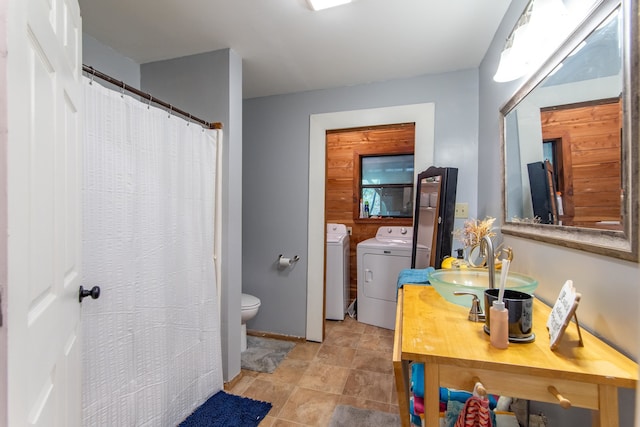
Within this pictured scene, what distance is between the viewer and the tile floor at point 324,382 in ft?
5.76

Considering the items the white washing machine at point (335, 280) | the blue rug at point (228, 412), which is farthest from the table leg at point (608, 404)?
the white washing machine at point (335, 280)

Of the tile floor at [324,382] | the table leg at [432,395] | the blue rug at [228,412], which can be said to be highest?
the table leg at [432,395]

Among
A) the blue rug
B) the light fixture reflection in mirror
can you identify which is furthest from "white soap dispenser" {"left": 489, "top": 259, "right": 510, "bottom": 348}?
the blue rug

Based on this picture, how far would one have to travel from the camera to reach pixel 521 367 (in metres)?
0.71

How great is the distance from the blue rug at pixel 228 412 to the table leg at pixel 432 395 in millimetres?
1269

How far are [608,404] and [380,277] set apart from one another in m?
2.37

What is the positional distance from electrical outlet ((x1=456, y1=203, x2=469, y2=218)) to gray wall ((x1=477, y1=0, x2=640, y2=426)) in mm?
336

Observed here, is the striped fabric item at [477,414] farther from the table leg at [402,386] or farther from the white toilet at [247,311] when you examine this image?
the white toilet at [247,311]

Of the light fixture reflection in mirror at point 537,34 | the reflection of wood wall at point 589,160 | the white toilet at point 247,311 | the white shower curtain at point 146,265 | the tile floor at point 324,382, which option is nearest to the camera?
the reflection of wood wall at point 589,160

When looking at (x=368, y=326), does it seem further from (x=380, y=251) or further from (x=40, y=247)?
(x=40, y=247)

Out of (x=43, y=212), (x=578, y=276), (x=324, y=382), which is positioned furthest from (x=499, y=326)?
(x=324, y=382)

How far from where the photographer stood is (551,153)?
1055 millimetres

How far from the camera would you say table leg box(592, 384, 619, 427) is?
667 millimetres

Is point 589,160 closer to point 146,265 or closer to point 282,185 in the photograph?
point 146,265
